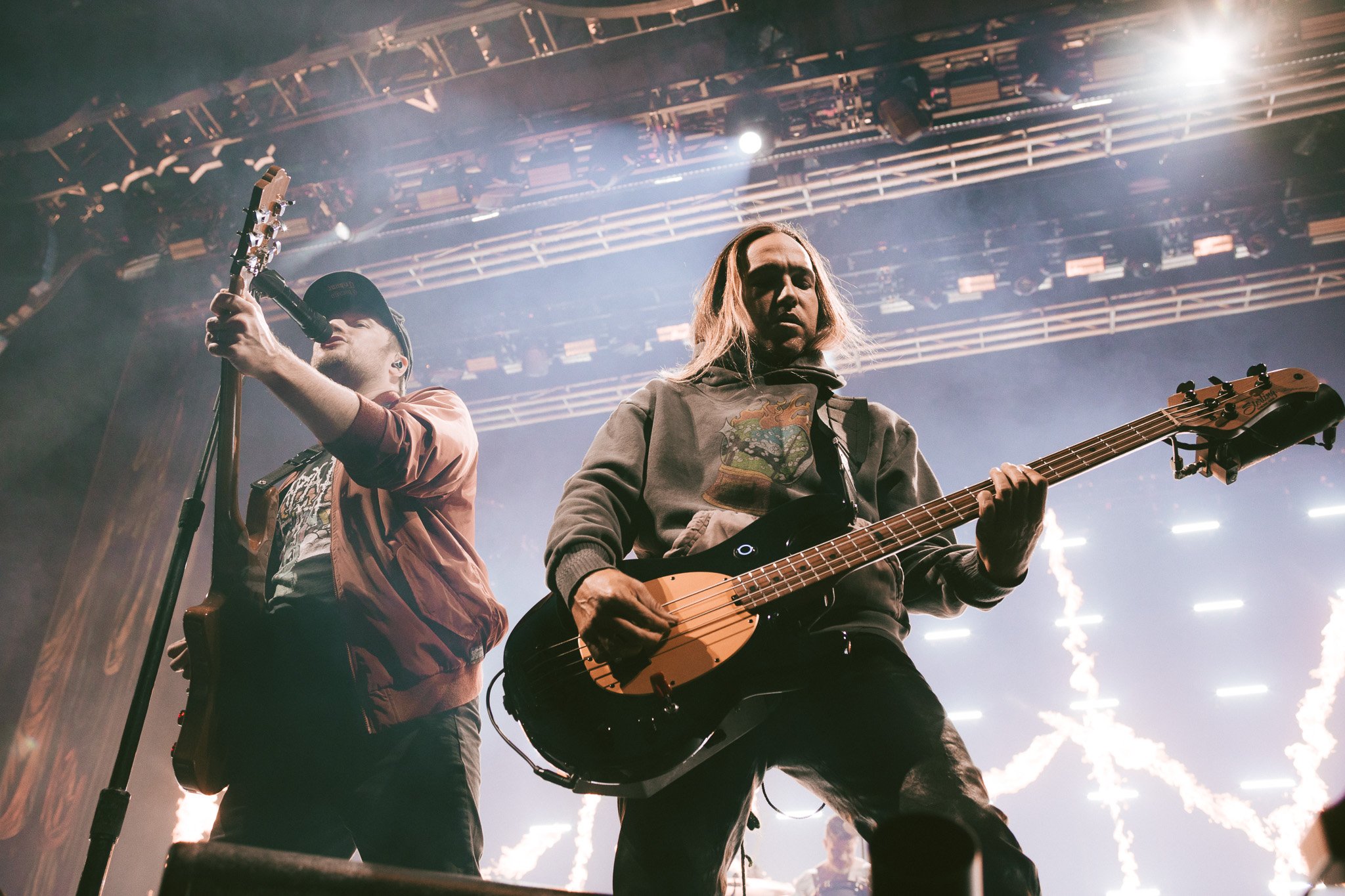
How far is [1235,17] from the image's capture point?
17.6ft

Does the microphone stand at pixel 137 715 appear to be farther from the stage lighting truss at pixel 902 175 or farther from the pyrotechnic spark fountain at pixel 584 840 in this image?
the pyrotechnic spark fountain at pixel 584 840

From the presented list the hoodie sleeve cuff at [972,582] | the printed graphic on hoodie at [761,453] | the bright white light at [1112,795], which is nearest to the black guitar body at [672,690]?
the printed graphic on hoodie at [761,453]

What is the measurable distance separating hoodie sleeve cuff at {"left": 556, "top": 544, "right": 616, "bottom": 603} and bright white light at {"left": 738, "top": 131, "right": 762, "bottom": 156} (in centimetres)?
513

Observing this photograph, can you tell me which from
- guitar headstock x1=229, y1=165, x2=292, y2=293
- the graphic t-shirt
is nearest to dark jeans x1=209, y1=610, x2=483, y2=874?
the graphic t-shirt

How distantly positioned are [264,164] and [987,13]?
18.4ft

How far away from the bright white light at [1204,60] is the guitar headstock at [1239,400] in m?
4.62

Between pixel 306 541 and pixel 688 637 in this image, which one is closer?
pixel 688 637

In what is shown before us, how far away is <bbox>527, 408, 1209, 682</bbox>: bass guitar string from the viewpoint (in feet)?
5.26

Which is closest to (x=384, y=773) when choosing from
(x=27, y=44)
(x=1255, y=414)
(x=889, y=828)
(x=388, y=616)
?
(x=388, y=616)

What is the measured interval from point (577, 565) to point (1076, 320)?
717 cm

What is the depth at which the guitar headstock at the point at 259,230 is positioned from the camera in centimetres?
284

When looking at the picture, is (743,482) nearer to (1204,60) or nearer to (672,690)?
(672,690)

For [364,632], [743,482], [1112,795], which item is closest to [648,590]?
[743,482]

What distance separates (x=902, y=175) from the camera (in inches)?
254
